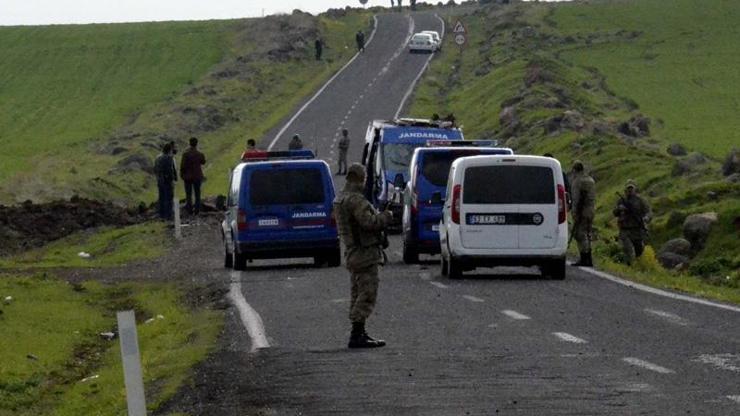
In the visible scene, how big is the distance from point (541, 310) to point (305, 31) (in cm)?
9229

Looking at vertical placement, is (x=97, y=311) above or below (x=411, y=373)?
below

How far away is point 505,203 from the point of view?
82.7 ft

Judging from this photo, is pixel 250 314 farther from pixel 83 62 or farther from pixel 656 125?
pixel 83 62

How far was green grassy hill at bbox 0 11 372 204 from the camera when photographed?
5809 centimetres

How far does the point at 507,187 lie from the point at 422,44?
76135mm

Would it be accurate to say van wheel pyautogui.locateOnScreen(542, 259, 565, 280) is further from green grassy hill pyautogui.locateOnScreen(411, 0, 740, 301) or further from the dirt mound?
the dirt mound

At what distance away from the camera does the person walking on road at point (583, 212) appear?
28344 millimetres

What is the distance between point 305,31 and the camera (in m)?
111

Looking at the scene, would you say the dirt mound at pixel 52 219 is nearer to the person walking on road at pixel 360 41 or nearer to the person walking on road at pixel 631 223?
the person walking on road at pixel 631 223

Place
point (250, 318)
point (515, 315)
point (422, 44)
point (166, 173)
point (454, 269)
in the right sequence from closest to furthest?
point (515, 315)
point (250, 318)
point (454, 269)
point (166, 173)
point (422, 44)

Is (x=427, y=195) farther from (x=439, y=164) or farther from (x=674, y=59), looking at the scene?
(x=674, y=59)

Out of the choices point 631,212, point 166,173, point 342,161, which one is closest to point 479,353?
point 631,212

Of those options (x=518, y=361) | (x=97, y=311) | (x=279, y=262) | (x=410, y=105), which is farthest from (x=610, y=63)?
(x=518, y=361)

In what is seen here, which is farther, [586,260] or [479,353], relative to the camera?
[586,260]
